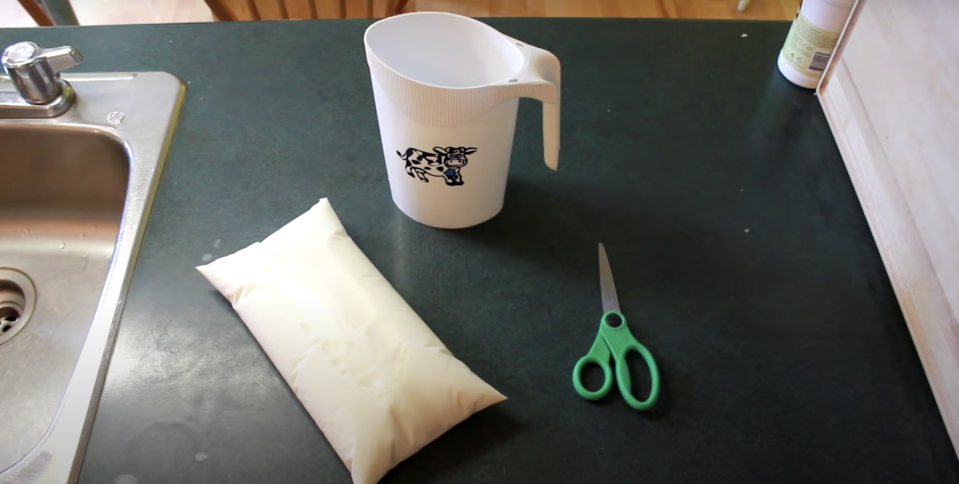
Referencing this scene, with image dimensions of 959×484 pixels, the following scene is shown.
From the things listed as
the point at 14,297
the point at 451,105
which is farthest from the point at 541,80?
the point at 14,297

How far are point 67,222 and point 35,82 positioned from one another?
18cm

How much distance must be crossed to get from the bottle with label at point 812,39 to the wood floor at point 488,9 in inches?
46.5

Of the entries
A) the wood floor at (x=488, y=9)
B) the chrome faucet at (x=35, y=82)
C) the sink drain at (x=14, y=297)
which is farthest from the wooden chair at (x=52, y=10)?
the wood floor at (x=488, y=9)

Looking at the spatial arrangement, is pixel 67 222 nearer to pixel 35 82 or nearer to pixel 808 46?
pixel 35 82

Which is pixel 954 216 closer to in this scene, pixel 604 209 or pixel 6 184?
pixel 604 209

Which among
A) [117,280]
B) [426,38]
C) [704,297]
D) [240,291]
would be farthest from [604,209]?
[117,280]

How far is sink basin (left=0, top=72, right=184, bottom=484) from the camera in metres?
0.71

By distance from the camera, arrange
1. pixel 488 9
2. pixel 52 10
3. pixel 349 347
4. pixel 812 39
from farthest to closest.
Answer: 1. pixel 488 9
2. pixel 52 10
3. pixel 812 39
4. pixel 349 347

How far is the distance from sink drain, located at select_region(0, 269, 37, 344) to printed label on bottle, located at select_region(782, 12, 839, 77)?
37.0 inches

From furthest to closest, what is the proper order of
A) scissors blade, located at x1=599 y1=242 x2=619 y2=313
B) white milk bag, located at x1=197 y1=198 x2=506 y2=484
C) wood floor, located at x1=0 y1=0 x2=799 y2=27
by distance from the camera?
1. wood floor, located at x1=0 y1=0 x2=799 y2=27
2. scissors blade, located at x1=599 y1=242 x2=619 y2=313
3. white milk bag, located at x1=197 y1=198 x2=506 y2=484

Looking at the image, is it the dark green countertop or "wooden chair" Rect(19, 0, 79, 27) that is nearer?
the dark green countertop

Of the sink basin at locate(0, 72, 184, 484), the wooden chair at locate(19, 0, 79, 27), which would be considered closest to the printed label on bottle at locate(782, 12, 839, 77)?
the sink basin at locate(0, 72, 184, 484)

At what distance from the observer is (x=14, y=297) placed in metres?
0.86

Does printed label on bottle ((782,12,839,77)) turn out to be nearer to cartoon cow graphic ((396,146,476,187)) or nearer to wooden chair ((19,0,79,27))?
cartoon cow graphic ((396,146,476,187))
